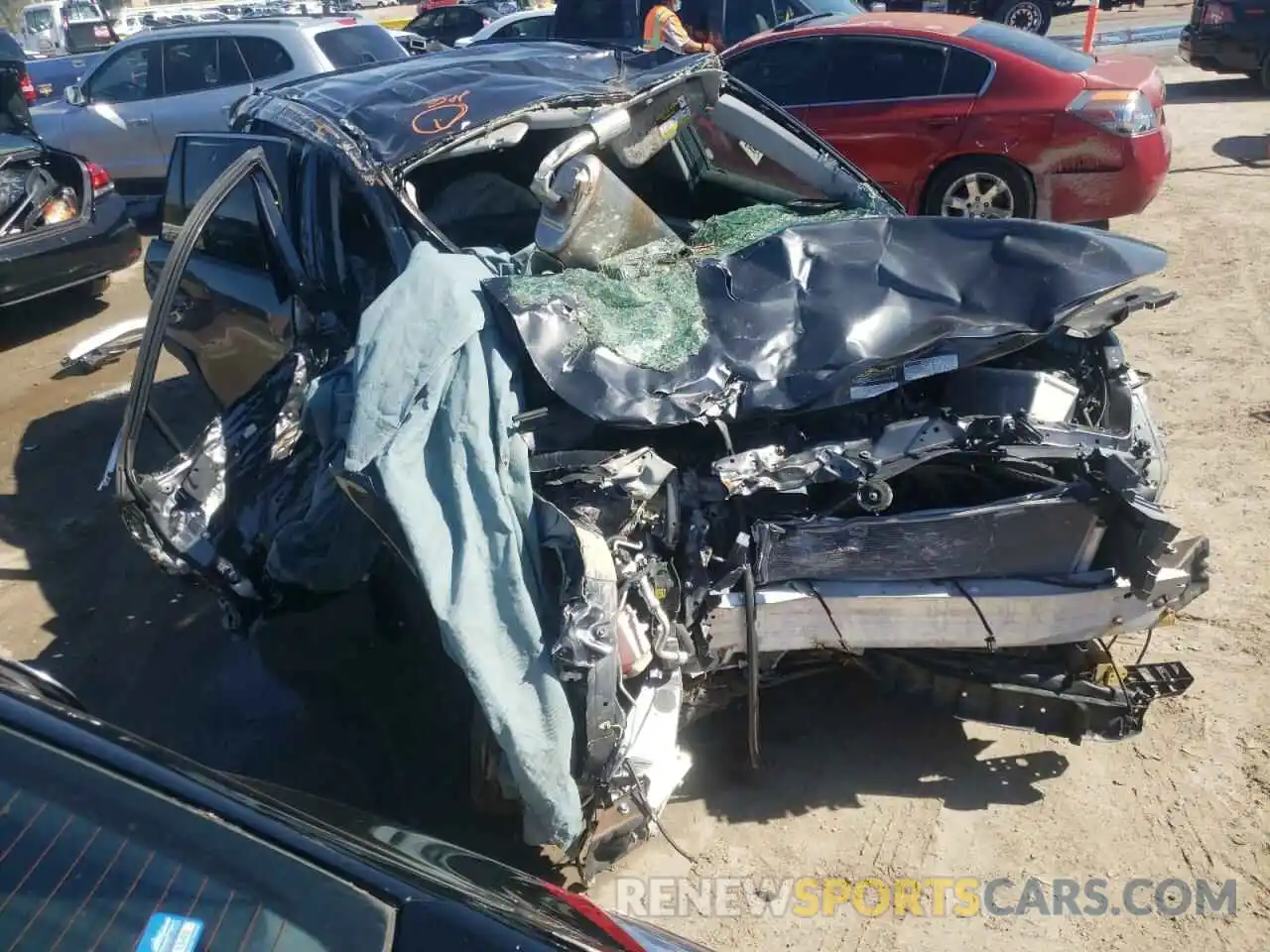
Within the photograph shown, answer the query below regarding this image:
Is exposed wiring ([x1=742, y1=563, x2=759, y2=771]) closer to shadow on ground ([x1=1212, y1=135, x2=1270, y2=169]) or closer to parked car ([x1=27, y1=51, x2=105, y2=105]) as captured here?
shadow on ground ([x1=1212, y1=135, x2=1270, y2=169])

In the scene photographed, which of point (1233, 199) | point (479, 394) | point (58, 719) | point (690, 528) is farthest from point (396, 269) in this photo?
point (1233, 199)

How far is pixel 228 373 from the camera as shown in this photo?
4.49 metres

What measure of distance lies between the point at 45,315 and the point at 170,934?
7861 millimetres

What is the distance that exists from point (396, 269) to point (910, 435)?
6.09ft

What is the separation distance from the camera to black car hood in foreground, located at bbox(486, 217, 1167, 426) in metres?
2.98

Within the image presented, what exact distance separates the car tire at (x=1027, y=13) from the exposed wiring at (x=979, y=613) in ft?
49.4

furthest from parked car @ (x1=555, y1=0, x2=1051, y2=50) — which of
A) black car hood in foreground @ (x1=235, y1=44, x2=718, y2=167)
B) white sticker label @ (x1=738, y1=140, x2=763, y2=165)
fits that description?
white sticker label @ (x1=738, y1=140, x2=763, y2=165)

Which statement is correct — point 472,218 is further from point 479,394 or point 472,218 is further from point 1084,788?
point 1084,788

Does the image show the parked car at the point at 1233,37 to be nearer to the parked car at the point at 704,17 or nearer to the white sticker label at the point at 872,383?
the parked car at the point at 704,17

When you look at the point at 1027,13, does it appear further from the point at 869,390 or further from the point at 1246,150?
the point at 869,390

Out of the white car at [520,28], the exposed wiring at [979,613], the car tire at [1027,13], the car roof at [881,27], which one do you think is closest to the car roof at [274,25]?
the white car at [520,28]

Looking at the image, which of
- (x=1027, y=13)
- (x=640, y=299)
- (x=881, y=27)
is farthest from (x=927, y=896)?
(x=1027, y=13)

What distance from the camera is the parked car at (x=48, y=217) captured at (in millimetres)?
7145

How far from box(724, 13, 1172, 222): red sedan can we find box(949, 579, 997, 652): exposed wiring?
467cm
